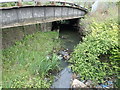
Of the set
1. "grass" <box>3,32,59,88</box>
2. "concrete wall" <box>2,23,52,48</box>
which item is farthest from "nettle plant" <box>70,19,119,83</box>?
"concrete wall" <box>2,23,52,48</box>

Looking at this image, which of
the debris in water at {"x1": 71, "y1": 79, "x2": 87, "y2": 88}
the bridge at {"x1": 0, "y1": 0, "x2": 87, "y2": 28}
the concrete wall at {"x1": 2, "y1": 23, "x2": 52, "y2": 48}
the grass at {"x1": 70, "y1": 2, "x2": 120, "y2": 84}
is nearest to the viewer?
the debris in water at {"x1": 71, "y1": 79, "x2": 87, "y2": 88}

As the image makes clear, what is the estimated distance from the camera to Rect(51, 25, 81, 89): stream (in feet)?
20.9

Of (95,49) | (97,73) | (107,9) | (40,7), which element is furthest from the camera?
(107,9)

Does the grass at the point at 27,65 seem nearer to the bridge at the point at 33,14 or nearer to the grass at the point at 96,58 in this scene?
the grass at the point at 96,58

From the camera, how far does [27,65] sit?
680cm

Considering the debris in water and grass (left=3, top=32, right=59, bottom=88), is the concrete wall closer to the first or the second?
grass (left=3, top=32, right=59, bottom=88)

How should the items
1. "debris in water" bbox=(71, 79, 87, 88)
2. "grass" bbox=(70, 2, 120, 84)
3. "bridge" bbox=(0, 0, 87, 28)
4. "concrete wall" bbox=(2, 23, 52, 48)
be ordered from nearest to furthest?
1. "debris in water" bbox=(71, 79, 87, 88)
2. "grass" bbox=(70, 2, 120, 84)
3. "bridge" bbox=(0, 0, 87, 28)
4. "concrete wall" bbox=(2, 23, 52, 48)

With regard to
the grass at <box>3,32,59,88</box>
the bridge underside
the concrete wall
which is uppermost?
→ the bridge underside

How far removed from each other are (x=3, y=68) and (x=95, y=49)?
433 centimetres

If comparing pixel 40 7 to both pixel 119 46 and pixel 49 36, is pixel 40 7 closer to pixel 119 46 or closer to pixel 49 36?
pixel 49 36

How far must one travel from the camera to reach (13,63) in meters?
6.81

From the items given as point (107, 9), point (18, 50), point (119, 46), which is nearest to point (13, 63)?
point (18, 50)

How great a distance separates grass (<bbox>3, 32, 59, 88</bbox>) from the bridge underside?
1.41 meters

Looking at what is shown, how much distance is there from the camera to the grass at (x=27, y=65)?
5.94 m
